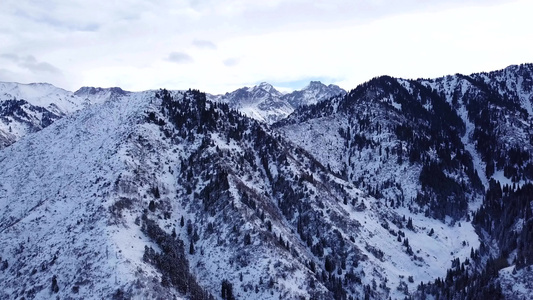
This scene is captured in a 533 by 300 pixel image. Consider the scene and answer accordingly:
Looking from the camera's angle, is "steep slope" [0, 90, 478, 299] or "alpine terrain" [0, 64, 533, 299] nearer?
"steep slope" [0, 90, 478, 299]

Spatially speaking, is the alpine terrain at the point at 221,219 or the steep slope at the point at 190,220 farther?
the alpine terrain at the point at 221,219

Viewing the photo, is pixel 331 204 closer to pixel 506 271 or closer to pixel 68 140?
pixel 506 271

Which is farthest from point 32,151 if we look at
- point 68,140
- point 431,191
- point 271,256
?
point 431,191

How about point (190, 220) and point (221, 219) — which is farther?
point (190, 220)
